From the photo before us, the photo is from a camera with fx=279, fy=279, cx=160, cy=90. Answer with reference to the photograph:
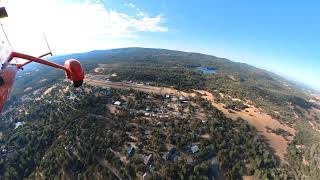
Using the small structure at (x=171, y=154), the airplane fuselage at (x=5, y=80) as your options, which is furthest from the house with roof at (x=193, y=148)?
the airplane fuselage at (x=5, y=80)

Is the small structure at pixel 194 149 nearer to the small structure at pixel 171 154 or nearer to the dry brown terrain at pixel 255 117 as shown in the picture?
the small structure at pixel 171 154

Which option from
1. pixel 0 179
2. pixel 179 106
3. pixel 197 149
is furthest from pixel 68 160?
pixel 179 106

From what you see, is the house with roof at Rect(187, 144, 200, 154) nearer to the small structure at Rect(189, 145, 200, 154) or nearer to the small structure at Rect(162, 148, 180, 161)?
the small structure at Rect(189, 145, 200, 154)

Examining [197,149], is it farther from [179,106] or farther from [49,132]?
[49,132]

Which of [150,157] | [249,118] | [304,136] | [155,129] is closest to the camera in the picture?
[150,157]

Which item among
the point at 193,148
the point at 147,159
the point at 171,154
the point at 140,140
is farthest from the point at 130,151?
the point at 193,148

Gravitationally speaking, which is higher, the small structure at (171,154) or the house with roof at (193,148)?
the house with roof at (193,148)

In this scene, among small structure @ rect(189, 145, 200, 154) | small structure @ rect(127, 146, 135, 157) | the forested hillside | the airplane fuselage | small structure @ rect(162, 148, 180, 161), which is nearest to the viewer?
the airplane fuselage

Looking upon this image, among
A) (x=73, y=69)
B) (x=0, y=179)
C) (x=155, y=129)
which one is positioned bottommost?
Answer: (x=0, y=179)

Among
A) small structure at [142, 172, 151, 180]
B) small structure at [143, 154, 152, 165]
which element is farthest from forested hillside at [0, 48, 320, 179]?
small structure at [142, 172, 151, 180]

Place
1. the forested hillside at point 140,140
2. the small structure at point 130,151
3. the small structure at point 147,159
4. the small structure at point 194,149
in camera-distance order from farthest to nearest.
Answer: the small structure at point 194,149 → the small structure at point 130,151 → the small structure at point 147,159 → the forested hillside at point 140,140

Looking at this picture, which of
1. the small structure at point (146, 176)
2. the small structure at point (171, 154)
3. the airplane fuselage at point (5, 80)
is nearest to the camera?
the airplane fuselage at point (5, 80)
